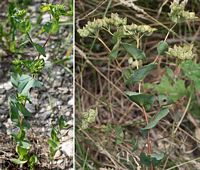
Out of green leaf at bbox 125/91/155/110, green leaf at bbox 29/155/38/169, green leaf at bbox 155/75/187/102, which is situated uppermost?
green leaf at bbox 125/91/155/110

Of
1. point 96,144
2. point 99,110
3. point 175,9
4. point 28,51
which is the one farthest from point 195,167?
point 28,51

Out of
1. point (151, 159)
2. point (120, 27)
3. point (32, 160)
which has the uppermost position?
point (120, 27)

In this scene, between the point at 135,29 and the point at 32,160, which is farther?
the point at 32,160

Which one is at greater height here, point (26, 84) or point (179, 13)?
point (179, 13)

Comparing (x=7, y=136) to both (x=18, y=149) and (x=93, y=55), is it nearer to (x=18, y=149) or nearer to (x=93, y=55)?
(x=18, y=149)

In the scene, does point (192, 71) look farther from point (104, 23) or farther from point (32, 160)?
point (32, 160)

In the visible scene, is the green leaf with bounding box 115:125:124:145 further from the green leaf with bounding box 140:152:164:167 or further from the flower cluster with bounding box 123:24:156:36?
the flower cluster with bounding box 123:24:156:36

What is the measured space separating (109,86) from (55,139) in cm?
29

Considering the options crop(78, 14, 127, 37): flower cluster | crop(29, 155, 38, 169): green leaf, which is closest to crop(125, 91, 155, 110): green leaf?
crop(78, 14, 127, 37): flower cluster

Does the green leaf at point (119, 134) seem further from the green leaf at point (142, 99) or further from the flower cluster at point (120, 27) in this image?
the flower cluster at point (120, 27)

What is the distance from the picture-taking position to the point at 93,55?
1.57 metres

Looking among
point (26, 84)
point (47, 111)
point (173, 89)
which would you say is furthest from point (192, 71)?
point (47, 111)

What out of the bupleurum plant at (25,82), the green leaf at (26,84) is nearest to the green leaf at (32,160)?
the bupleurum plant at (25,82)

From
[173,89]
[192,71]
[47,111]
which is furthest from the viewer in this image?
[47,111]
